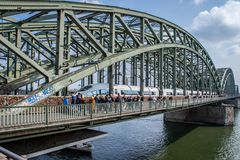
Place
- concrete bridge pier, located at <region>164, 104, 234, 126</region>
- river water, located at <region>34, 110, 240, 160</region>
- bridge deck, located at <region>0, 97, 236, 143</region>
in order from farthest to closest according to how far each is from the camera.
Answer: concrete bridge pier, located at <region>164, 104, 234, 126</region> → river water, located at <region>34, 110, 240, 160</region> → bridge deck, located at <region>0, 97, 236, 143</region>

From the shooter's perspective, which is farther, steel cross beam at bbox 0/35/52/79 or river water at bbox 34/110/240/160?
river water at bbox 34/110/240/160

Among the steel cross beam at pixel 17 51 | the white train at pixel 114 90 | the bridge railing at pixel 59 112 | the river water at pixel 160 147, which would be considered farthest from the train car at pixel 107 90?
the steel cross beam at pixel 17 51

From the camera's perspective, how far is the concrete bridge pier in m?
72.5

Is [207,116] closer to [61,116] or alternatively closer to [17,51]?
[17,51]

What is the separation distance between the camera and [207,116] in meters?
74.8

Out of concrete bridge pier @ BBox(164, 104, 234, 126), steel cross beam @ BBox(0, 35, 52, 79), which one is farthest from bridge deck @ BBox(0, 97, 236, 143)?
concrete bridge pier @ BBox(164, 104, 234, 126)

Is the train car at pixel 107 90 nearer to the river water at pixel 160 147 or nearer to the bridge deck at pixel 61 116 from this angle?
the river water at pixel 160 147

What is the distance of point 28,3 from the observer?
25500 mm

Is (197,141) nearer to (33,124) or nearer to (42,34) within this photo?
(42,34)

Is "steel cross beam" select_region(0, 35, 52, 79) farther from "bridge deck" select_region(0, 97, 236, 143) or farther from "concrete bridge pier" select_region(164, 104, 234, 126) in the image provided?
"concrete bridge pier" select_region(164, 104, 234, 126)

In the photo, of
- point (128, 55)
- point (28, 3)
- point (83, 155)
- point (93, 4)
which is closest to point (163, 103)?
point (128, 55)

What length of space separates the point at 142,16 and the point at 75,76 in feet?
62.6

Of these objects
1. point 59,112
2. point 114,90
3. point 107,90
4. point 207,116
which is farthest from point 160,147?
point 207,116

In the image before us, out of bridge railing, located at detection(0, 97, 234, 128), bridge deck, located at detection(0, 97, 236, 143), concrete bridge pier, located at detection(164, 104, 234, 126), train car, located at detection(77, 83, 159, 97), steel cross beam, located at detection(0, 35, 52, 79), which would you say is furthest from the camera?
concrete bridge pier, located at detection(164, 104, 234, 126)
